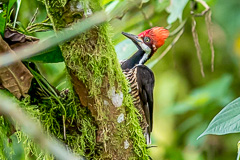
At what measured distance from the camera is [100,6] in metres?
1.46

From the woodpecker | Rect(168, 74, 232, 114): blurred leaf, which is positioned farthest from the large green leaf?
Rect(168, 74, 232, 114): blurred leaf

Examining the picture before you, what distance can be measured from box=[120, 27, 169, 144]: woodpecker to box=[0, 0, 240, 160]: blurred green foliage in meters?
0.41

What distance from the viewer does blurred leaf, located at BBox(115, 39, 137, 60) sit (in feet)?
8.22

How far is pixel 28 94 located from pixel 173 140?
2770 millimetres

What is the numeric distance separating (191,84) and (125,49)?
2.17 meters

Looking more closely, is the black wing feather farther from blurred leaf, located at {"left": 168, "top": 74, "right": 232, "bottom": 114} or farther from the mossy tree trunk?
blurred leaf, located at {"left": 168, "top": 74, "right": 232, "bottom": 114}

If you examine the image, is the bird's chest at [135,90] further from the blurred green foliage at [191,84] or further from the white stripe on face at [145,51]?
the blurred green foliage at [191,84]

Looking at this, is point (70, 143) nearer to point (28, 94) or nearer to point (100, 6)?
point (28, 94)

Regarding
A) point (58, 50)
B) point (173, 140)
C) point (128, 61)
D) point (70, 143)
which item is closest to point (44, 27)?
point (58, 50)

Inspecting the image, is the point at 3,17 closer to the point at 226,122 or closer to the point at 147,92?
the point at 226,122

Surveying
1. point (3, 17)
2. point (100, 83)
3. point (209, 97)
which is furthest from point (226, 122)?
point (209, 97)

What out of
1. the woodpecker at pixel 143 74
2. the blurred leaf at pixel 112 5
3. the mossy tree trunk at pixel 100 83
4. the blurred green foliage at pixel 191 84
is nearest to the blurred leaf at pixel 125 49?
the woodpecker at pixel 143 74

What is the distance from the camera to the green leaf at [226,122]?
159 cm

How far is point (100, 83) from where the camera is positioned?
152cm
